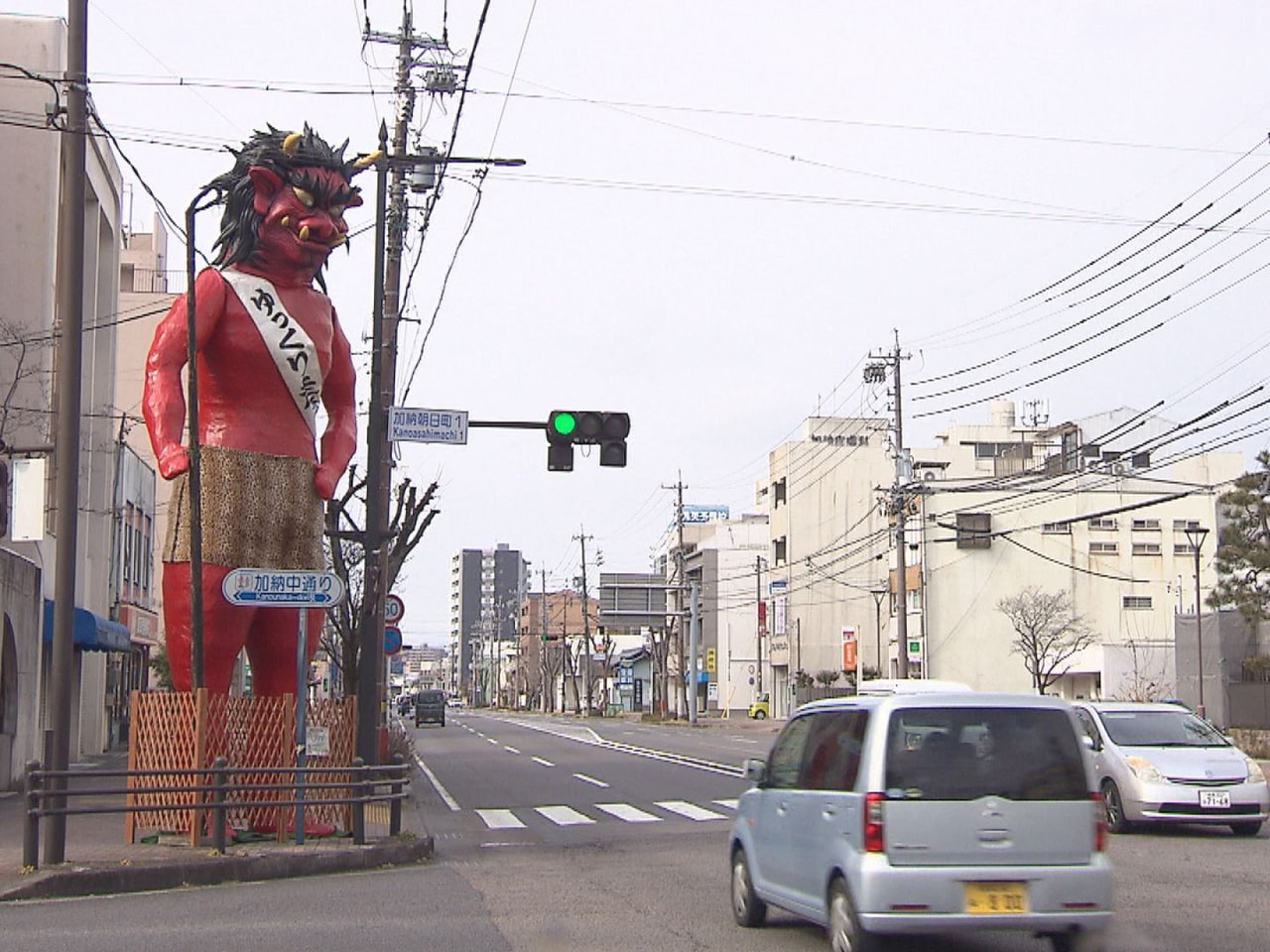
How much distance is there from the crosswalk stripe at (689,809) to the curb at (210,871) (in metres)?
6.07

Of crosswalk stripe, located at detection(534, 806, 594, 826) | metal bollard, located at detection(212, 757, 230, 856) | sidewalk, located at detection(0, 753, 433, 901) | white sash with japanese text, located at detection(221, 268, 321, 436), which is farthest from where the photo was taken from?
crosswalk stripe, located at detection(534, 806, 594, 826)

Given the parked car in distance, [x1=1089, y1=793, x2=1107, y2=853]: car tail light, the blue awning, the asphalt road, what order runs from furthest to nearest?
the parked car in distance → the blue awning → the asphalt road → [x1=1089, y1=793, x2=1107, y2=853]: car tail light

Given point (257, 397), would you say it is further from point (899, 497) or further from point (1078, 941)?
point (899, 497)

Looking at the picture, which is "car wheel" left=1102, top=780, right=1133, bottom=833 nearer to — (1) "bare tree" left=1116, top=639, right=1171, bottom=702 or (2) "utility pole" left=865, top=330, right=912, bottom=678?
(2) "utility pole" left=865, top=330, right=912, bottom=678

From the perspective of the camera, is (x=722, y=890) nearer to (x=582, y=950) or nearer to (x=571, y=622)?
(x=582, y=950)

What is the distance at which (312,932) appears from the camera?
10703 mm

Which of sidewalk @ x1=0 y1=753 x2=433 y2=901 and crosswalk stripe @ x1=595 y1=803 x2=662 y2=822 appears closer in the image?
sidewalk @ x1=0 y1=753 x2=433 y2=901

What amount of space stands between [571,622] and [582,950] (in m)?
154

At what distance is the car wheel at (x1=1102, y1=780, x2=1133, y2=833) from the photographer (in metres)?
17.1

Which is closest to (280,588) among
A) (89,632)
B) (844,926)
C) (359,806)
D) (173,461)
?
(173,461)

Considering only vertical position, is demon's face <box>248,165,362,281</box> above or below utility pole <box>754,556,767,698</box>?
above

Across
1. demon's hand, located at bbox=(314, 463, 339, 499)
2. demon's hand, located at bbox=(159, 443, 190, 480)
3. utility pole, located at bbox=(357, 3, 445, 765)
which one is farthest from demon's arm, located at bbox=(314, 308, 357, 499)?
demon's hand, located at bbox=(159, 443, 190, 480)

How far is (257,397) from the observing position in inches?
658

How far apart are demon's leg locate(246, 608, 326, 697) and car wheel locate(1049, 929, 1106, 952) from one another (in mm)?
10277
